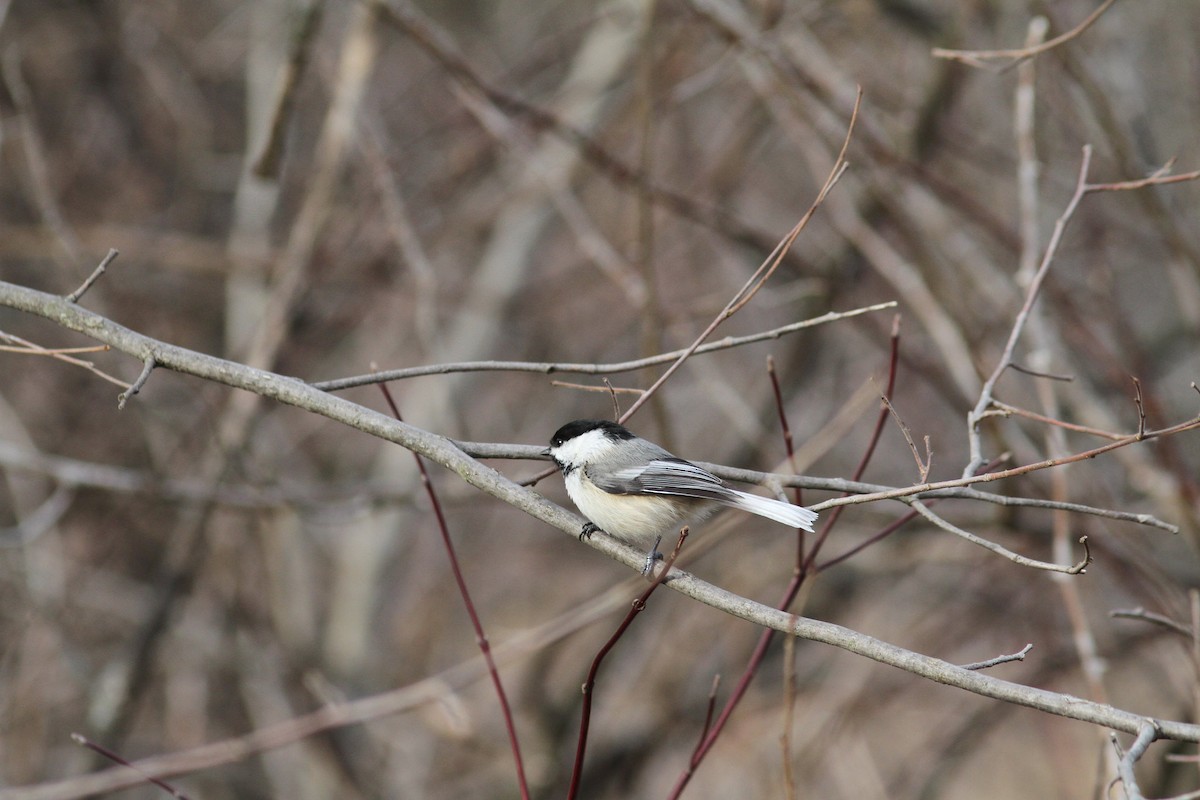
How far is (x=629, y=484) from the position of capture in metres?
2.37

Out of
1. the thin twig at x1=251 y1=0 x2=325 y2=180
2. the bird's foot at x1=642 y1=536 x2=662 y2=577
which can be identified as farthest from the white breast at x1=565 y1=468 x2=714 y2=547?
the thin twig at x1=251 y1=0 x2=325 y2=180

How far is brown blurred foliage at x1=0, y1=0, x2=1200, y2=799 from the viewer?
3.71m

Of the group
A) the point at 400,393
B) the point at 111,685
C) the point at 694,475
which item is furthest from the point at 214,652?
the point at 694,475

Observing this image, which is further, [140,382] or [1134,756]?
[140,382]

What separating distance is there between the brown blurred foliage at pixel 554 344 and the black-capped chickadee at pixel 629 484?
950 mm

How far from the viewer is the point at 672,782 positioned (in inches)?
267

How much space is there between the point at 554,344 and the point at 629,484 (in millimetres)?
3593

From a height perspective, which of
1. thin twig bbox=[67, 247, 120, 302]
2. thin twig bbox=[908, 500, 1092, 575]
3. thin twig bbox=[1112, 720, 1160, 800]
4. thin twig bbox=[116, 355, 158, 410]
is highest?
thin twig bbox=[67, 247, 120, 302]

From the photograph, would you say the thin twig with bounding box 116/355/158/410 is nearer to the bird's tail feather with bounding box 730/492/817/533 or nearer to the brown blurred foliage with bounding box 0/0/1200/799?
the bird's tail feather with bounding box 730/492/817/533

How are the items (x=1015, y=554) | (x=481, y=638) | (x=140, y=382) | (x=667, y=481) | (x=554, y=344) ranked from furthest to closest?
1. (x=554, y=344)
2. (x=667, y=481)
3. (x=481, y=638)
4. (x=140, y=382)
5. (x=1015, y=554)

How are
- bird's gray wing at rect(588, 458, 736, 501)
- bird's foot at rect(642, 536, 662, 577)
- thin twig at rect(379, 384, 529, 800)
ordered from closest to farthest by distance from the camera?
thin twig at rect(379, 384, 529, 800), bird's foot at rect(642, 536, 662, 577), bird's gray wing at rect(588, 458, 736, 501)

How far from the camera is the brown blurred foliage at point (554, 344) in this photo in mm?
3713

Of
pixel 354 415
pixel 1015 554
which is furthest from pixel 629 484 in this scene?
pixel 1015 554

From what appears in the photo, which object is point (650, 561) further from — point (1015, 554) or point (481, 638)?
point (1015, 554)
